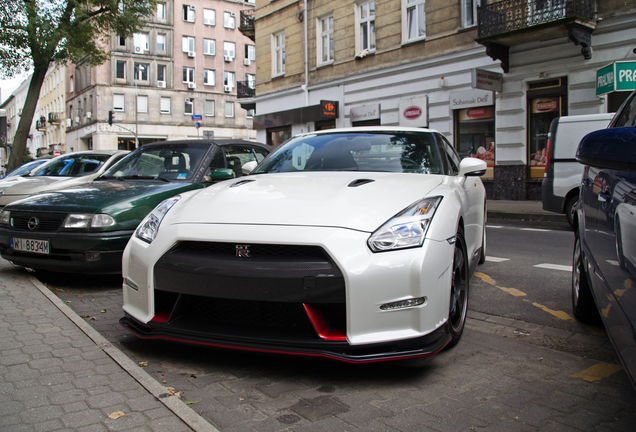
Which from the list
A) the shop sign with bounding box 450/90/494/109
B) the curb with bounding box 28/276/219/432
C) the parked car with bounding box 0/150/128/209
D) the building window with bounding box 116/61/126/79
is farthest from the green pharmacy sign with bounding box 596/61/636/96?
the building window with bounding box 116/61/126/79

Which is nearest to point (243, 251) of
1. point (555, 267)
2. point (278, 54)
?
point (555, 267)

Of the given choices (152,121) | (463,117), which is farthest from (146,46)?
(463,117)

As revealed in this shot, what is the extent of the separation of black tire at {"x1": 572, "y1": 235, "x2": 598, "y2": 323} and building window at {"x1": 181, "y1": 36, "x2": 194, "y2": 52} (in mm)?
54003

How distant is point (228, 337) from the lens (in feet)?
9.61

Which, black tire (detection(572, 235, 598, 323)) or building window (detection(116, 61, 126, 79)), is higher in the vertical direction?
building window (detection(116, 61, 126, 79))

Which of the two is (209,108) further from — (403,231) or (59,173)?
(403,231)

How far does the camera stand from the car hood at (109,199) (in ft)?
17.2

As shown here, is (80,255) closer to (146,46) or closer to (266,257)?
(266,257)

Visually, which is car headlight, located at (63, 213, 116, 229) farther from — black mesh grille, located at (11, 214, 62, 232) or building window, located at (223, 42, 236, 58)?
building window, located at (223, 42, 236, 58)

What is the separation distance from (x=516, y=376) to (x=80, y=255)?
12.5 ft

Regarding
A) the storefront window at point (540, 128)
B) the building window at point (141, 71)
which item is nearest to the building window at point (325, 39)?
the storefront window at point (540, 128)

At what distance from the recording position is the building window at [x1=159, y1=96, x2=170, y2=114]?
5246cm

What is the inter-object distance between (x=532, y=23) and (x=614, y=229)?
14409mm

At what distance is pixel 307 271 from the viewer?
9.20 ft
